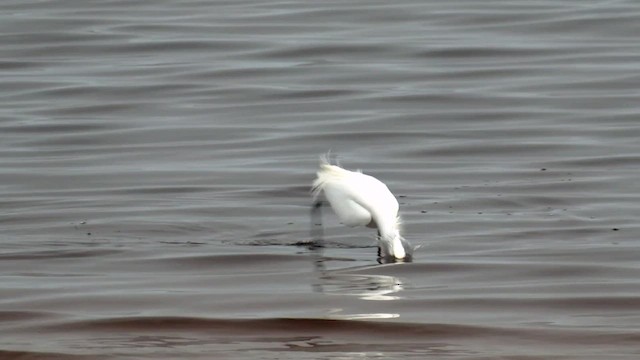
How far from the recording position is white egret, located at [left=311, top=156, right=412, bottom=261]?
831cm

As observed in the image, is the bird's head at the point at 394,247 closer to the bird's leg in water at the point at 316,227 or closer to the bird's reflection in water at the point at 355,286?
the bird's reflection in water at the point at 355,286

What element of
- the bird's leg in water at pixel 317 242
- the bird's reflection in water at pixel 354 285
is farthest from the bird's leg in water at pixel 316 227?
the bird's reflection in water at pixel 354 285

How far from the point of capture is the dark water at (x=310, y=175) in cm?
643

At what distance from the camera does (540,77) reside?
15.0 metres

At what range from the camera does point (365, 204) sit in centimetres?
872

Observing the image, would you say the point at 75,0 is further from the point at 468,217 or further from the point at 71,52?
the point at 468,217

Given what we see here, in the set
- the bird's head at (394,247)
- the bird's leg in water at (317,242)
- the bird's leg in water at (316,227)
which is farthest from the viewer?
the bird's leg in water at (316,227)

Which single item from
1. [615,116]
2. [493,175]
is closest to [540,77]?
[615,116]

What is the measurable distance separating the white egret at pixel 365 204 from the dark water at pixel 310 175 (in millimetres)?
140

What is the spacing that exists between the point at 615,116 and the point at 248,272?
577cm

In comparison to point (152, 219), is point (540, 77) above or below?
above

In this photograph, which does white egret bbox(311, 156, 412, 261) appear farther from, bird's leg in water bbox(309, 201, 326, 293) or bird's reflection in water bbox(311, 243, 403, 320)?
bird's reflection in water bbox(311, 243, 403, 320)

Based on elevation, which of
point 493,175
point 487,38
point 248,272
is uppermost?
point 487,38

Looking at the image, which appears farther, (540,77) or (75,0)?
(75,0)
